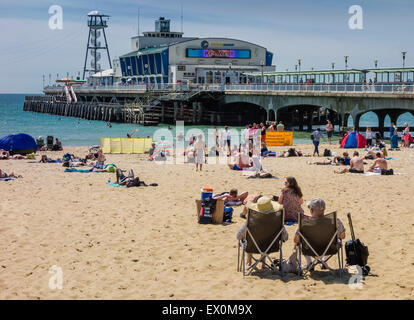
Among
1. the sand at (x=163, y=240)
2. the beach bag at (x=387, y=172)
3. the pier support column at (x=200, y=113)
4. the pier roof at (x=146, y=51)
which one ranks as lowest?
the sand at (x=163, y=240)

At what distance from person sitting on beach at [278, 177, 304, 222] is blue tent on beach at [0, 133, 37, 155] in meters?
17.8

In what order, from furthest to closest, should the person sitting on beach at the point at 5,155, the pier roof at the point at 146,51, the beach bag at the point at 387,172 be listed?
the pier roof at the point at 146,51 < the person sitting on beach at the point at 5,155 < the beach bag at the point at 387,172

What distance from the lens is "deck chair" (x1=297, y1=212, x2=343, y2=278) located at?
7.68 metres

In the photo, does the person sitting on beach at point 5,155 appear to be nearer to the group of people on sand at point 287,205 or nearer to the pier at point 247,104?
the group of people on sand at point 287,205

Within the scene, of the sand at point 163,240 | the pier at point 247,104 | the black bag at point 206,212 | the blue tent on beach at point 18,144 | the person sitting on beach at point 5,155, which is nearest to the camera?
the sand at point 163,240

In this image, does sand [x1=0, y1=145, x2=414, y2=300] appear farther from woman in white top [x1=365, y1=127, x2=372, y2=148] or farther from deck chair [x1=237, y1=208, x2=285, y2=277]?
woman in white top [x1=365, y1=127, x2=372, y2=148]

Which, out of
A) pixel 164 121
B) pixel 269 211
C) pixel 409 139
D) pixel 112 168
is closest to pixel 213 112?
pixel 164 121

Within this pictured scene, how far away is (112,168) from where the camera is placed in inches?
721

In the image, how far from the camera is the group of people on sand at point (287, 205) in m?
7.73

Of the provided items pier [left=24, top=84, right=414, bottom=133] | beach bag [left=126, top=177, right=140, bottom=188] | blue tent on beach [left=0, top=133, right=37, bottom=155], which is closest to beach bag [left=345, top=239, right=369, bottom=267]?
beach bag [left=126, top=177, right=140, bottom=188]

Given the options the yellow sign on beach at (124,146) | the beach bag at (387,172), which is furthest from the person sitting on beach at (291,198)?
the yellow sign on beach at (124,146)

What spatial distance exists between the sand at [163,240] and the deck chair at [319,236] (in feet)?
1.08

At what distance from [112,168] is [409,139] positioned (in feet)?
52.5
